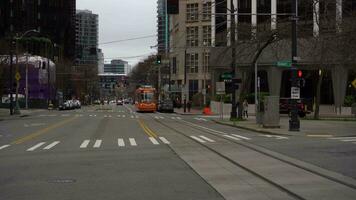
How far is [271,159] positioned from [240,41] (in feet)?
99.3

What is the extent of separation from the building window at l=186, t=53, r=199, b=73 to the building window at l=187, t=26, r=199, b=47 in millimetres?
1911

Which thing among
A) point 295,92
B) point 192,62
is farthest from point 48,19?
point 295,92

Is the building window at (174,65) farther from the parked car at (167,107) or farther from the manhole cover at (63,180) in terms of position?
the manhole cover at (63,180)

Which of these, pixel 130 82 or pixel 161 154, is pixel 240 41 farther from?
pixel 130 82

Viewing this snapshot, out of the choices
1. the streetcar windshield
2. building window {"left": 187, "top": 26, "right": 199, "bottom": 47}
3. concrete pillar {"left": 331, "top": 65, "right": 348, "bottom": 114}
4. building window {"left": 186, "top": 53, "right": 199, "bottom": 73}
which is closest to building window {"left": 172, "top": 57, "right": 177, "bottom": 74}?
building window {"left": 186, "top": 53, "right": 199, "bottom": 73}

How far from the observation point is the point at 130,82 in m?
189

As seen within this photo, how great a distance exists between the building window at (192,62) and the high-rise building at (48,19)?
3917cm

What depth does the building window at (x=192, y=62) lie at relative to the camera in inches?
4362

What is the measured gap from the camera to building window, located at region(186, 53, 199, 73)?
11079 centimetres

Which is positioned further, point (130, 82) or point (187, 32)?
point (130, 82)

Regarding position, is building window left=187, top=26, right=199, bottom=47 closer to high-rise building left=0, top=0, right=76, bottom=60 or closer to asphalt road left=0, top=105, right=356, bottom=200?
high-rise building left=0, top=0, right=76, bottom=60

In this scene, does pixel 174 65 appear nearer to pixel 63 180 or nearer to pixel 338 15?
pixel 338 15

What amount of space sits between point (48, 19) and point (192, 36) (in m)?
54.0

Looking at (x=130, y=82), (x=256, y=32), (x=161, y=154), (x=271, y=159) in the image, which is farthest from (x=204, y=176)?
(x=130, y=82)
